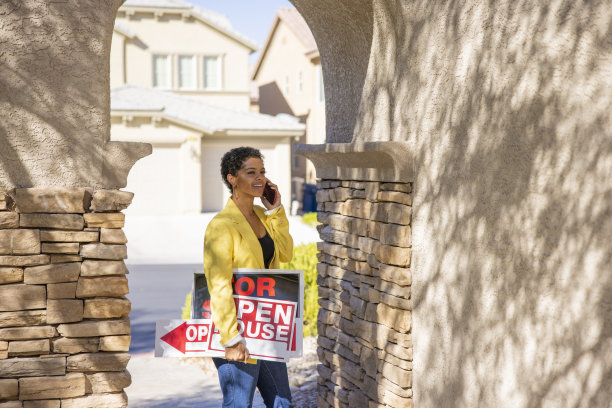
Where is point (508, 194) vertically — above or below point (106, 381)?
above

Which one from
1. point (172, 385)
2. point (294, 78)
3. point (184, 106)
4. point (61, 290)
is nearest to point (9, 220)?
point (61, 290)

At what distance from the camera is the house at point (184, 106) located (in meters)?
23.7

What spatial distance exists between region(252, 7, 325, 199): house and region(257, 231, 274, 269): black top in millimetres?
23493

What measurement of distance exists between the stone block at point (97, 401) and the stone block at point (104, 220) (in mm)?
991

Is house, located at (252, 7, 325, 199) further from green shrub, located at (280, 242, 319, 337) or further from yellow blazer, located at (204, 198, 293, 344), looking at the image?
yellow blazer, located at (204, 198, 293, 344)

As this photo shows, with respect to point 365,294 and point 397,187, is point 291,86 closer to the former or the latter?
point 365,294

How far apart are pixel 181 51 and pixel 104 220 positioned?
80.3ft

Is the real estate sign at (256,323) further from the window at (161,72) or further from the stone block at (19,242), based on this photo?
the window at (161,72)

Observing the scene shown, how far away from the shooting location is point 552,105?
3375 mm

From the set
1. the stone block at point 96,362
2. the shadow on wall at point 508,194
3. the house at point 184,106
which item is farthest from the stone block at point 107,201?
the house at point 184,106

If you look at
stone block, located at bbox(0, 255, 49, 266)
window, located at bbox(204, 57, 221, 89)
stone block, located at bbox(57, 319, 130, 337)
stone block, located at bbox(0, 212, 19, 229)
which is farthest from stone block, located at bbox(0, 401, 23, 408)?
window, located at bbox(204, 57, 221, 89)

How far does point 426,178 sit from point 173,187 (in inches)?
796

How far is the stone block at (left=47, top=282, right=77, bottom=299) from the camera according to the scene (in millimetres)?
4250

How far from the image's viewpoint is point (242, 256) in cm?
430
